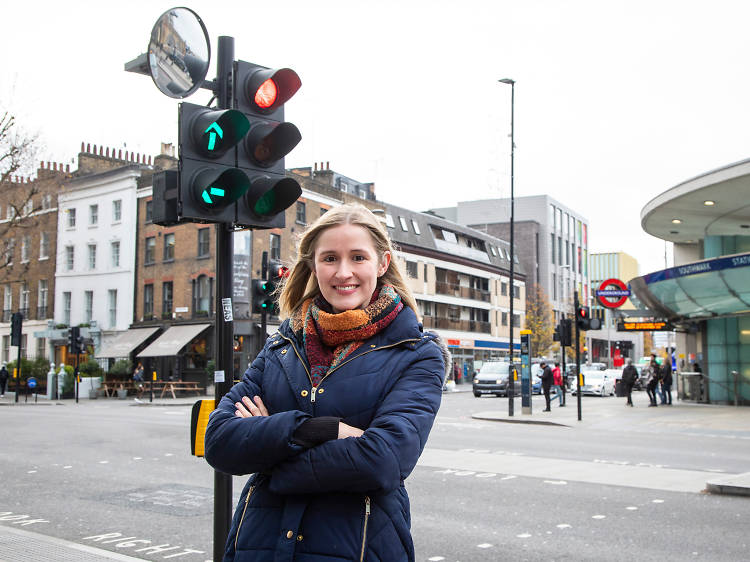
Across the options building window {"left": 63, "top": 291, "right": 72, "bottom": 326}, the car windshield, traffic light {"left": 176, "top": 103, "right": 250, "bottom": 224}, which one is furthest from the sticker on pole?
building window {"left": 63, "top": 291, "right": 72, "bottom": 326}

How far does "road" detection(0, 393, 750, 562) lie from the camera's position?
685 cm

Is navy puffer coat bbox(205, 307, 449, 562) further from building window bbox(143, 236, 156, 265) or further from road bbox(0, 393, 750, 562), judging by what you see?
building window bbox(143, 236, 156, 265)

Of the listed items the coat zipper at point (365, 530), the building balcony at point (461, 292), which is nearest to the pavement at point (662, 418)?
the coat zipper at point (365, 530)

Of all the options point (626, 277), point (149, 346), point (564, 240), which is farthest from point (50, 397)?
point (626, 277)

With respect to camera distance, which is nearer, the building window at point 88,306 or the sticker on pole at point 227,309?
the sticker on pole at point 227,309

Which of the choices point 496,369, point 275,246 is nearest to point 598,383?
point 496,369

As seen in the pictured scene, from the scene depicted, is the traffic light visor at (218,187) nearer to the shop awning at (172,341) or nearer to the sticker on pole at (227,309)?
the sticker on pole at (227,309)

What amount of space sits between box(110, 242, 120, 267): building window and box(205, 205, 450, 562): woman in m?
44.3

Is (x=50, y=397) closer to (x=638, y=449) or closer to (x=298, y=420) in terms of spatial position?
(x=638, y=449)

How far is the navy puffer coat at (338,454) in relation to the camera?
94.0 inches

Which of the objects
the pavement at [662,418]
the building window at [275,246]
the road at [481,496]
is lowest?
the pavement at [662,418]

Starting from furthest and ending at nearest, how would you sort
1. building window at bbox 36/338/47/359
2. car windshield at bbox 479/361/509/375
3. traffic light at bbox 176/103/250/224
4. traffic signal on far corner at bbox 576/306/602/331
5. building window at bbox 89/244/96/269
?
building window at bbox 36/338/47/359 < building window at bbox 89/244/96/269 < car windshield at bbox 479/361/509/375 < traffic signal on far corner at bbox 576/306/602/331 < traffic light at bbox 176/103/250/224

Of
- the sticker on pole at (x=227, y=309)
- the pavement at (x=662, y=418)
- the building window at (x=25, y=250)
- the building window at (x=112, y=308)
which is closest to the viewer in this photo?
the sticker on pole at (x=227, y=309)

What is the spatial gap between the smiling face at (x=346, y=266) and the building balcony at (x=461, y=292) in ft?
191
